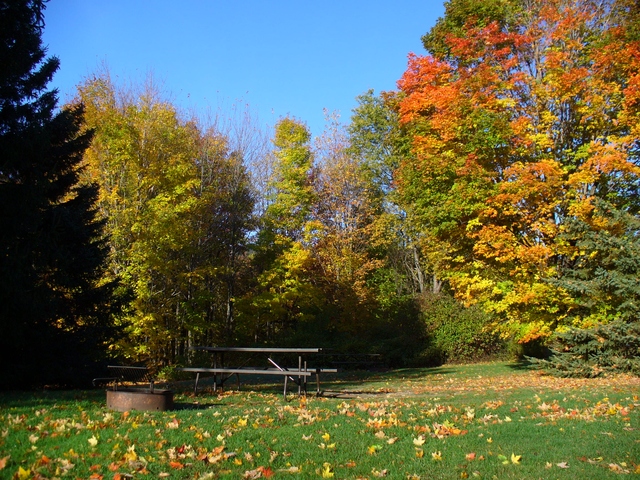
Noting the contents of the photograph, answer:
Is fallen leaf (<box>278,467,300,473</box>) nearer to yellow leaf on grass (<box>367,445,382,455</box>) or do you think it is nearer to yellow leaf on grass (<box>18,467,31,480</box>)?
yellow leaf on grass (<box>367,445,382,455</box>)

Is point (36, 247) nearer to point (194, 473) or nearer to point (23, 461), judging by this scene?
point (23, 461)

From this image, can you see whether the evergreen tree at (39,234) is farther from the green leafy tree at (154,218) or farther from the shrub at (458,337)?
the shrub at (458,337)

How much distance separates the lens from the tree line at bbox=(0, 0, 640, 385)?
40.2 feet

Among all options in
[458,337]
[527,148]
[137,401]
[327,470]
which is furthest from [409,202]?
[327,470]

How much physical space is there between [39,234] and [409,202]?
11.8m

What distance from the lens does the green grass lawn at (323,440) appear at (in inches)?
181

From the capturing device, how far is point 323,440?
5738mm

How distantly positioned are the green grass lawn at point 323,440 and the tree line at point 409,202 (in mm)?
5472

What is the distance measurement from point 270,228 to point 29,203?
605 inches

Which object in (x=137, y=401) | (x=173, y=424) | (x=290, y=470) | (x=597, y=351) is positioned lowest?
(x=290, y=470)

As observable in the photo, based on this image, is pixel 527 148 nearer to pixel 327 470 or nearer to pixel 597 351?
pixel 597 351

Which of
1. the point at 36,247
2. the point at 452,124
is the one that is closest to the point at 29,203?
the point at 36,247

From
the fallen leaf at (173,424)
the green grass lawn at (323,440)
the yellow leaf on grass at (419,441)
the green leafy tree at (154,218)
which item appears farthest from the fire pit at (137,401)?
the green leafy tree at (154,218)

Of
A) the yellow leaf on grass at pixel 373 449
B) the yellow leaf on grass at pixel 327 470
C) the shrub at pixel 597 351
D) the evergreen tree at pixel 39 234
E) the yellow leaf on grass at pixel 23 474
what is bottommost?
the yellow leaf on grass at pixel 327 470
